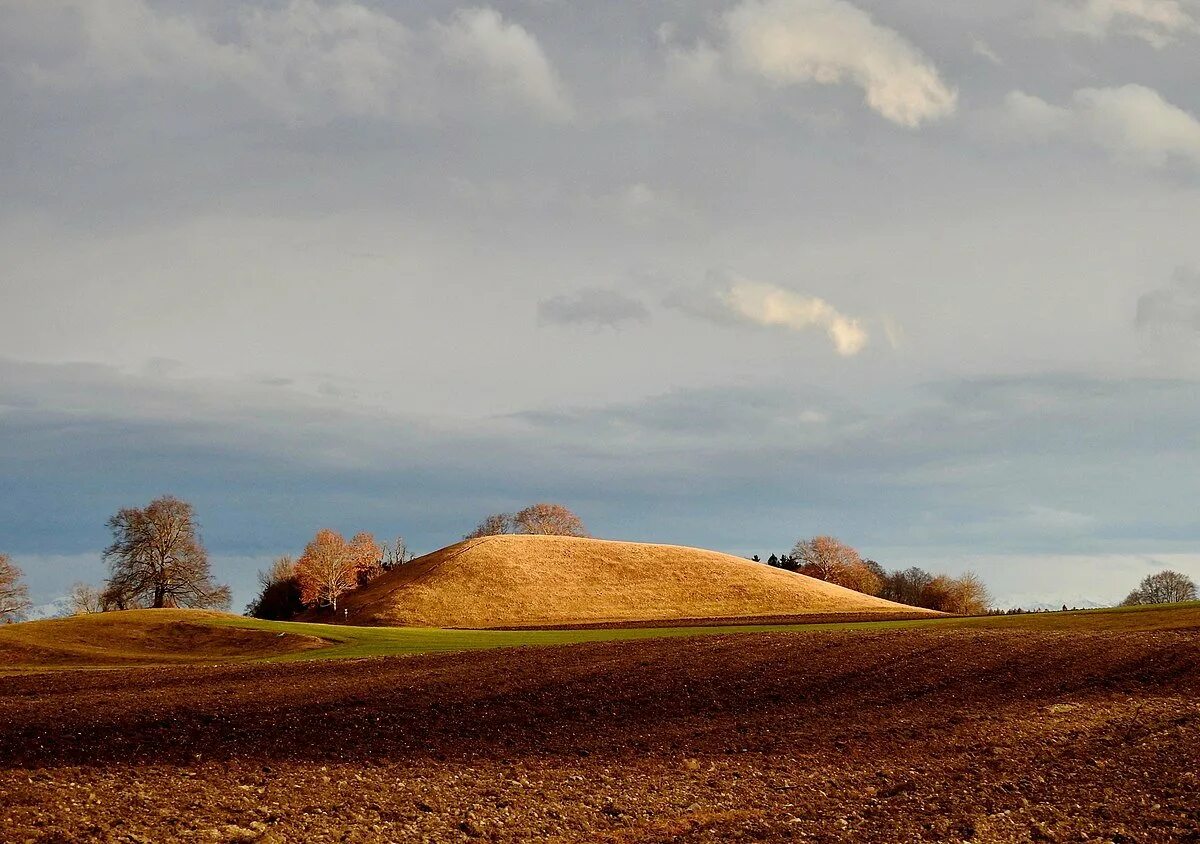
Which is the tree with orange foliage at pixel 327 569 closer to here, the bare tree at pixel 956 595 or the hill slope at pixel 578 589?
the hill slope at pixel 578 589

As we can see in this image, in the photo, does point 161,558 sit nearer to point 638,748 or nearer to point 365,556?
point 365,556

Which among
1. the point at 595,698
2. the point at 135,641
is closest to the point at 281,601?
the point at 135,641

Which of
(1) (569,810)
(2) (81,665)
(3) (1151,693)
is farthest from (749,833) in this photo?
(2) (81,665)

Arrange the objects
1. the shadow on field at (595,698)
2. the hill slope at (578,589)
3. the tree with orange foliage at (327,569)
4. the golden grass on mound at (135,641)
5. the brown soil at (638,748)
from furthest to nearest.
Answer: the tree with orange foliage at (327,569), the hill slope at (578,589), the golden grass on mound at (135,641), the shadow on field at (595,698), the brown soil at (638,748)

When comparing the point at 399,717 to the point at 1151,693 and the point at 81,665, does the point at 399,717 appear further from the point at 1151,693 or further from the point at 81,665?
the point at 81,665

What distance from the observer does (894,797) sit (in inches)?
612

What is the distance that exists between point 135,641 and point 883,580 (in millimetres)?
92208

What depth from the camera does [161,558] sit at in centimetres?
8012

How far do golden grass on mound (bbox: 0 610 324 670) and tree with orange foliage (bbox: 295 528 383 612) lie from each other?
97.0 feet

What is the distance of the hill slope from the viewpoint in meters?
77.2

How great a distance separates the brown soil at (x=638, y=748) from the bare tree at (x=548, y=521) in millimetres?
88795

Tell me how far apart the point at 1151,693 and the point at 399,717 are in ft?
60.6

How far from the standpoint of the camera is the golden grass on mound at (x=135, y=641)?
1876 inches

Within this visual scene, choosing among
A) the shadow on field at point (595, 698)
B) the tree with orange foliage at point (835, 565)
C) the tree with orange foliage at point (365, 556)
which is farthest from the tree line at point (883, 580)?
the shadow on field at point (595, 698)
